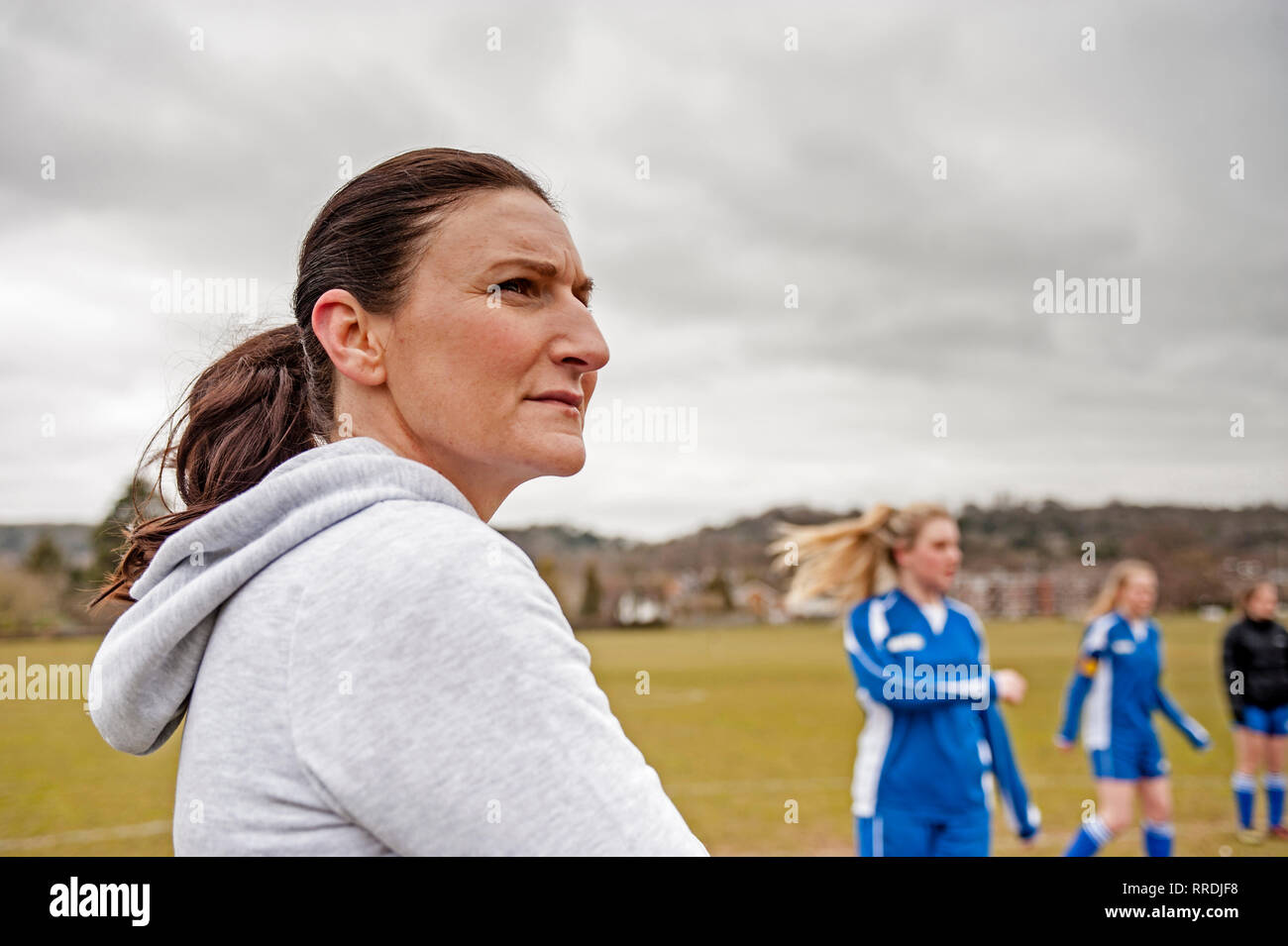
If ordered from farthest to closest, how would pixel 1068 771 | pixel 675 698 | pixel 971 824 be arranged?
pixel 675 698, pixel 1068 771, pixel 971 824

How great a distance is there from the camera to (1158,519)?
6300cm

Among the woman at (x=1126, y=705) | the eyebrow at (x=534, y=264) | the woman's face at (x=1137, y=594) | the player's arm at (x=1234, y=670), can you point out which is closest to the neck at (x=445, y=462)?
the eyebrow at (x=534, y=264)

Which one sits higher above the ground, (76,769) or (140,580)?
(140,580)

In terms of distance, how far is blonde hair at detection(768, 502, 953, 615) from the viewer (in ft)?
23.0

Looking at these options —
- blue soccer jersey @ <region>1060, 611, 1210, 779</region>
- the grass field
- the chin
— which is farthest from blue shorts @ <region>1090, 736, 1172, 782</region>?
the chin

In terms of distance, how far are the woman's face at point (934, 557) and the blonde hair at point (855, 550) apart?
0.15 metres

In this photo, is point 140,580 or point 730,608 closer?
point 140,580

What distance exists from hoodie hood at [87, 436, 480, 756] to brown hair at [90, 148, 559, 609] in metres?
0.24

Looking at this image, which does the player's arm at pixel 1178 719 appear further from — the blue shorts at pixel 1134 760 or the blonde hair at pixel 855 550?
the blonde hair at pixel 855 550

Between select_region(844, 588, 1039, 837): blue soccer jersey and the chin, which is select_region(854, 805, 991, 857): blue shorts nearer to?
select_region(844, 588, 1039, 837): blue soccer jersey

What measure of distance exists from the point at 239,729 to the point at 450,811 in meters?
0.25
